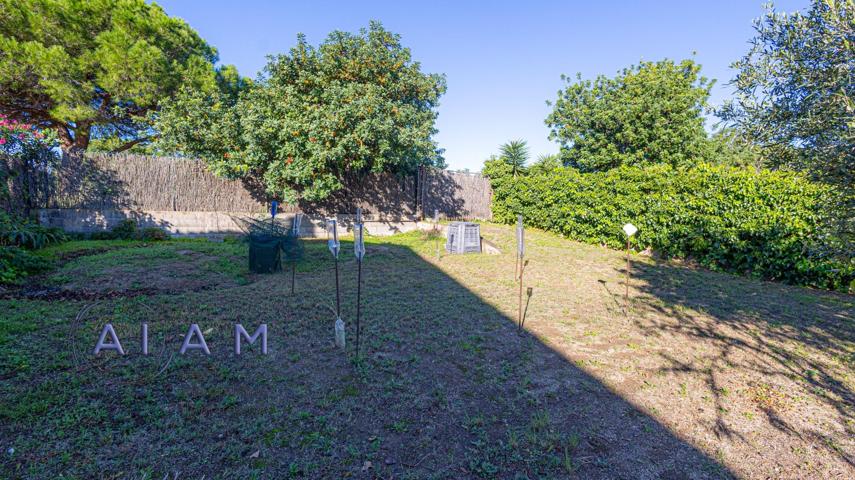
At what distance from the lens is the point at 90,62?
1166 centimetres

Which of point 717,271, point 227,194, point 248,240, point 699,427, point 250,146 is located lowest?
point 699,427

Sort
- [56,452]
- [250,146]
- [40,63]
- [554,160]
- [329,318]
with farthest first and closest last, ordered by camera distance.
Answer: [554,160] < [40,63] < [250,146] < [329,318] < [56,452]

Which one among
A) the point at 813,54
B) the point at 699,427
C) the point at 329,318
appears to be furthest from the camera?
the point at 329,318

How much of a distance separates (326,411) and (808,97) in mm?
4566

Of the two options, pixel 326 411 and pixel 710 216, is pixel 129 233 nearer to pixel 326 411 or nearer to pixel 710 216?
pixel 326 411

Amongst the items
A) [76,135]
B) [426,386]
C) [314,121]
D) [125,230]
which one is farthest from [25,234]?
[426,386]

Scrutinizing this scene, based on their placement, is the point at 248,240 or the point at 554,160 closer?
the point at 248,240

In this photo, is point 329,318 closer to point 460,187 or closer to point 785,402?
point 785,402

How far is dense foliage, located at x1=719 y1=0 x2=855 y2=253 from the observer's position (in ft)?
8.57

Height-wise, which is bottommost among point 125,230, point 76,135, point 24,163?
point 125,230

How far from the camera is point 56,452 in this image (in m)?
2.14

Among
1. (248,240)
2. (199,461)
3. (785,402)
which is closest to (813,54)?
(785,402)

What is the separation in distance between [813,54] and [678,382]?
2.95m

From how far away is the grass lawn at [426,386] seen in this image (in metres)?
2.23
